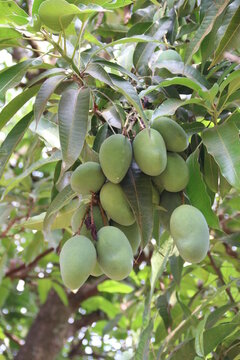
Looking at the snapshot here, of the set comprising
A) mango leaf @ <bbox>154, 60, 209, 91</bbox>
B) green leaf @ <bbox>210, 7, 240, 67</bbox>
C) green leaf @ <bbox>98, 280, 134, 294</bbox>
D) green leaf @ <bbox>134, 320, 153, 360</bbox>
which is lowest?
green leaf @ <bbox>98, 280, 134, 294</bbox>

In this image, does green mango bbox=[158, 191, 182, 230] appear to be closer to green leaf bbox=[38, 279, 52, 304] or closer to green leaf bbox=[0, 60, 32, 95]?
green leaf bbox=[0, 60, 32, 95]

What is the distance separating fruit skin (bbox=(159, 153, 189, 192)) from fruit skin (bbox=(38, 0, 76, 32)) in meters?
0.25

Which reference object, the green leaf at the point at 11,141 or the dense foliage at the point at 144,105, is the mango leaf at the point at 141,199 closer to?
the dense foliage at the point at 144,105

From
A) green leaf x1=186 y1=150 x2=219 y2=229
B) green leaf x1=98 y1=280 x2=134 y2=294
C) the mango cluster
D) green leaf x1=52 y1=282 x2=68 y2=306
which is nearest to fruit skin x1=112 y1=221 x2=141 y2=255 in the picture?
the mango cluster

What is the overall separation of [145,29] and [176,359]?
67cm

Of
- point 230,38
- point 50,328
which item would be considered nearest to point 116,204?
point 230,38

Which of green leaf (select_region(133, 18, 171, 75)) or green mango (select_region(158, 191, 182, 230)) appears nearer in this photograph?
green mango (select_region(158, 191, 182, 230))

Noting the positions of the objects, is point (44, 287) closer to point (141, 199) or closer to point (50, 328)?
point (50, 328)

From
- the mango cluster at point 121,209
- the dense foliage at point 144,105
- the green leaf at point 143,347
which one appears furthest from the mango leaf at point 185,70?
the green leaf at point 143,347

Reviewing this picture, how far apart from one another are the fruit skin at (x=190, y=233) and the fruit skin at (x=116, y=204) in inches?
2.7

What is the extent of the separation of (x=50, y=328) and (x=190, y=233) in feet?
5.26

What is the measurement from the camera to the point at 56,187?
1.01 m

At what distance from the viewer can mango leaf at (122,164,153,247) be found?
2.66ft

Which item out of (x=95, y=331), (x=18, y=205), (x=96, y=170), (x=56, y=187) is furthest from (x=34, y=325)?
(x=96, y=170)
